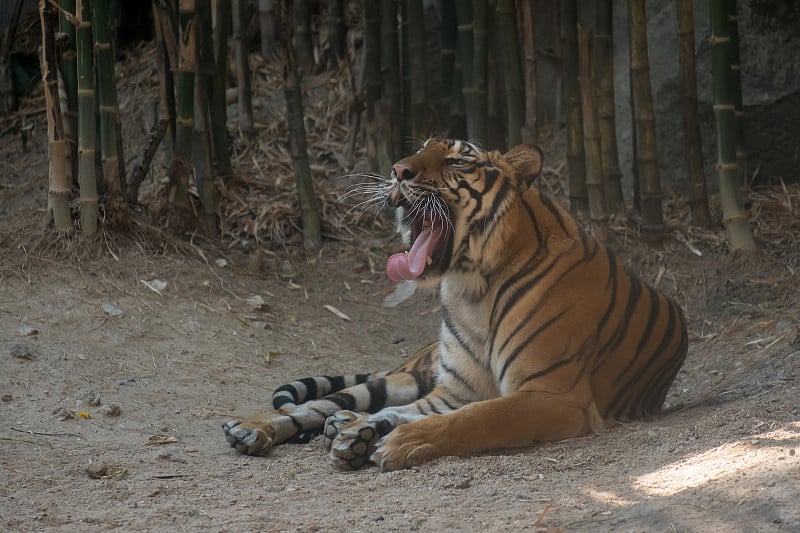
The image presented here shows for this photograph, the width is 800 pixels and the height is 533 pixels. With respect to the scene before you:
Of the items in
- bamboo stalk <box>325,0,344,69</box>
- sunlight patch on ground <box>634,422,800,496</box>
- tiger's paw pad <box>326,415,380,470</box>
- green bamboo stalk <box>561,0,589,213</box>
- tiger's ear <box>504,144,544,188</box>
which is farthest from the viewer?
bamboo stalk <box>325,0,344,69</box>

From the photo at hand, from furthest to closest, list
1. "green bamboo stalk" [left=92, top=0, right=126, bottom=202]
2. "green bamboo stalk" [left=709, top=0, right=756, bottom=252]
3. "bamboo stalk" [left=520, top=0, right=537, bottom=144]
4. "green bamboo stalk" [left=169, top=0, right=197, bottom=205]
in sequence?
"bamboo stalk" [left=520, top=0, right=537, bottom=144] < "green bamboo stalk" [left=169, top=0, right=197, bottom=205] < "green bamboo stalk" [left=92, top=0, right=126, bottom=202] < "green bamboo stalk" [left=709, top=0, right=756, bottom=252]

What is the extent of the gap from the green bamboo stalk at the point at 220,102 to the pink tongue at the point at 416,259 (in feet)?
10.3

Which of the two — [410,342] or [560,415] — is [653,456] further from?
[410,342]

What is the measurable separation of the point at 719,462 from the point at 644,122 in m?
3.44

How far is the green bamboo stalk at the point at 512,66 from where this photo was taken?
21.0 ft

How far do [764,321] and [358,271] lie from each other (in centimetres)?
257

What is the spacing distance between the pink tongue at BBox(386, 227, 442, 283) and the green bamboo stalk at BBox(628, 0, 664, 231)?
8.03ft

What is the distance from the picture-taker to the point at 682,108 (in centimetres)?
679

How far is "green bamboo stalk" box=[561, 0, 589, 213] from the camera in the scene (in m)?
6.34

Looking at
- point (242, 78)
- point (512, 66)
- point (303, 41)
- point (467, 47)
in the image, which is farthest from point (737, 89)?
point (303, 41)

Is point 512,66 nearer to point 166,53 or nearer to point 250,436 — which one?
point 166,53

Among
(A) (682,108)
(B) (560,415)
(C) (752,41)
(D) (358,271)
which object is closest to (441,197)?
(B) (560,415)

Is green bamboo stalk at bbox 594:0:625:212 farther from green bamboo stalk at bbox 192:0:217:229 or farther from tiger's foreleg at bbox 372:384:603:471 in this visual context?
tiger's foreleg at bbox 372:384:603:471

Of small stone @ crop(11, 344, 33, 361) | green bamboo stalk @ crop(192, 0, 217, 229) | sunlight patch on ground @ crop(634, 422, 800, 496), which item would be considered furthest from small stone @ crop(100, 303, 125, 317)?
sunlight patch on ground @ crop(634, 422, 800, 496)
